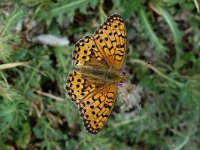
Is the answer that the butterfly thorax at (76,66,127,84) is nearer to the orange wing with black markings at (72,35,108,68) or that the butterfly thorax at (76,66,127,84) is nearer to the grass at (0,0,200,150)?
the orange wing with black markings at (72,35,108,68)

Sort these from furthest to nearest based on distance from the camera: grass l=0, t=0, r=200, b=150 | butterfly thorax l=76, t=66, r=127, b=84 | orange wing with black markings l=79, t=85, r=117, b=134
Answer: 1. grass l=0, t=0, r=200, b=150
2. butterfly thorax l=76, t=66, r=127, b=84
3. orange wing with black markings l=79, t=85, r=117, b=134

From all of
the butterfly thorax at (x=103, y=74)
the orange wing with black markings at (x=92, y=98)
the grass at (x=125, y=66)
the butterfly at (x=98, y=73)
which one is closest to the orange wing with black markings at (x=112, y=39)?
the butterfly at (x=98, y=73)

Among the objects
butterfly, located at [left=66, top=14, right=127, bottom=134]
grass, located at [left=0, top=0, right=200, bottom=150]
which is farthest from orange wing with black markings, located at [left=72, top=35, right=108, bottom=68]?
grass, located at [left=0, top=0, right=200, bottom=150]

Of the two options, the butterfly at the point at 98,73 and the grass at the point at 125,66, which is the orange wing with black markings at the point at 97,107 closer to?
the butterfly at the point at 98,73

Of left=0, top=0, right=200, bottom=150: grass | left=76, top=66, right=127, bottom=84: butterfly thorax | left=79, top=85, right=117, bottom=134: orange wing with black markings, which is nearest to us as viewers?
left=79, top=85, right=117, bottom=134: orange wing with black markings

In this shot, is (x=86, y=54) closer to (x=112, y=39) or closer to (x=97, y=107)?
(x=112, y=39)

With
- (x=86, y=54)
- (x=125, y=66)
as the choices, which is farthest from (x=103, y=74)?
(x=125, y=66)
